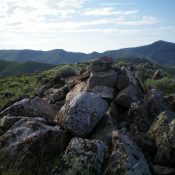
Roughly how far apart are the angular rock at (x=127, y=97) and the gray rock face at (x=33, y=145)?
3766 millimetres

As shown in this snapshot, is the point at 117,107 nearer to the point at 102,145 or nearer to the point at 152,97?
the point at 152,97

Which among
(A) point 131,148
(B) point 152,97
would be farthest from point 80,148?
(B) point 152,97

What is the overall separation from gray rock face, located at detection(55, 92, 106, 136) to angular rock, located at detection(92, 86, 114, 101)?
237 cm

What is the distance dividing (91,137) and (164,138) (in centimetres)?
219

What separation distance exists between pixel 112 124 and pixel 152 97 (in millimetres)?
1793

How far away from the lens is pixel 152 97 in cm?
1248

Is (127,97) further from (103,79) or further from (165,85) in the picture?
(165,85)

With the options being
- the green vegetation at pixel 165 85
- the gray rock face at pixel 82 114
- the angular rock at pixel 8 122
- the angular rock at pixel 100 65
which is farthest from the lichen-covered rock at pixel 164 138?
the green vegetation at pixel 165 85

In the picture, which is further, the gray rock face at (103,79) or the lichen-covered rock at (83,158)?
the gray rock face at (103,79)

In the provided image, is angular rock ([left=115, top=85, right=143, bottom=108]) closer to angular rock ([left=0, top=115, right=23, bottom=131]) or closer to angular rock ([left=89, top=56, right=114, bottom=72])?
angular rock ([left=89, top=56, right=114, bottom=72])

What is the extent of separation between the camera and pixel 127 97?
539 inches

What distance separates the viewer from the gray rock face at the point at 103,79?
49.7 ft

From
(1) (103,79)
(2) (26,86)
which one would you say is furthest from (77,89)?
(2) (26,86)

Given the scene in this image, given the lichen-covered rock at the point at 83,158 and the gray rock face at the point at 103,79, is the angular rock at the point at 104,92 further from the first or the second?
the lichen-covered rock at the point at 83,158
